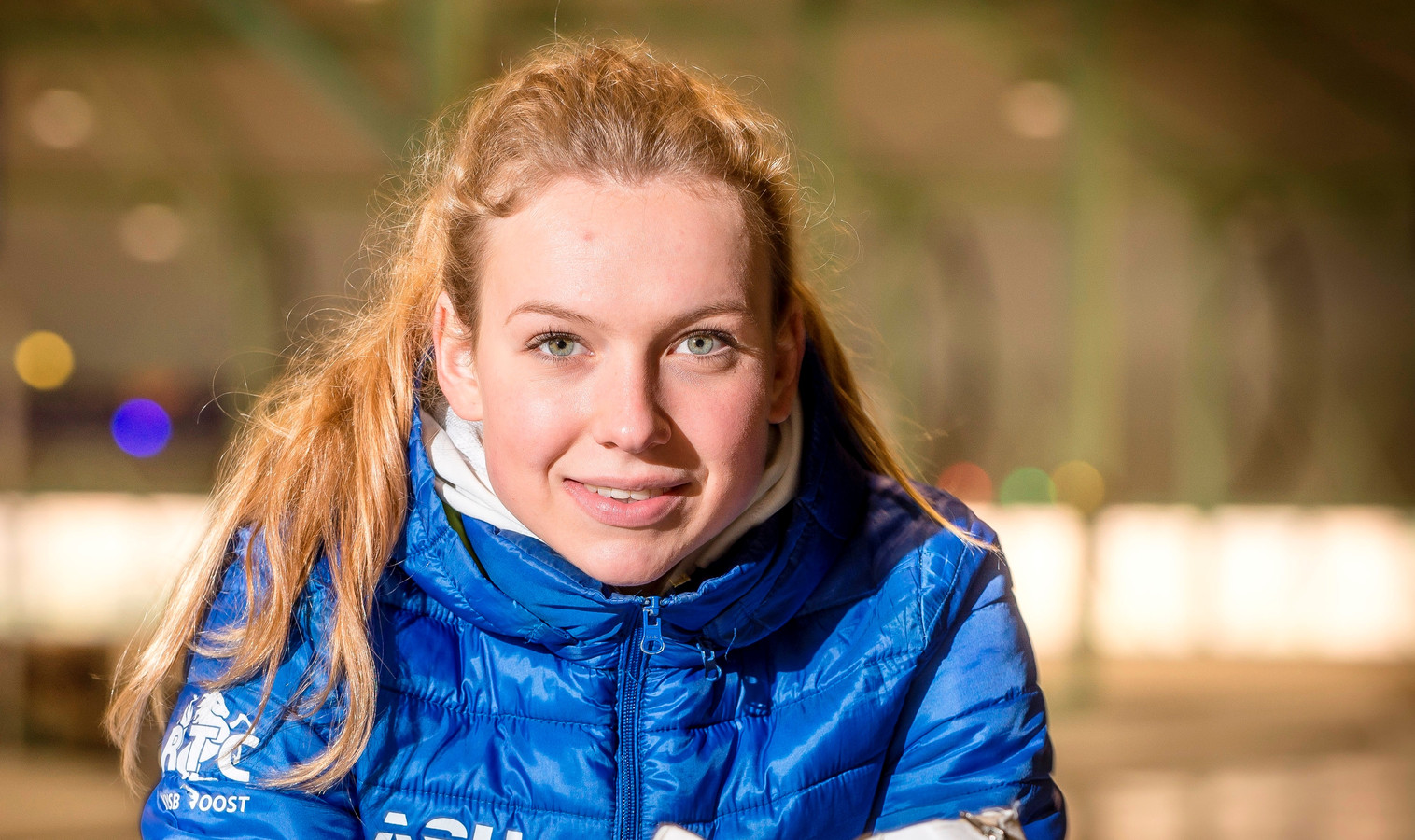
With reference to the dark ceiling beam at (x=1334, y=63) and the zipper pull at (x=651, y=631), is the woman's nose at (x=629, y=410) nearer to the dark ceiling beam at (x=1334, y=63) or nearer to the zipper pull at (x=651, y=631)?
the zipper pull at (x=651, y=631)

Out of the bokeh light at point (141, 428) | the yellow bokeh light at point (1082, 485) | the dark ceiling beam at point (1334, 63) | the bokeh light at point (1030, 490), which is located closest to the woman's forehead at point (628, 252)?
the yellow bokeh light at point (1082, 485)

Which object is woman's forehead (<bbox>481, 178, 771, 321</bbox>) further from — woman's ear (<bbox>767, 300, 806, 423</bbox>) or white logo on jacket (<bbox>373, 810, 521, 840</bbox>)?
white logo on jacket (<bbox>373, 810, 521, 840</bbox>)

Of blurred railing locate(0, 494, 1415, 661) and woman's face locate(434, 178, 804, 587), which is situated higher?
woman's face locate(434, 178, 804, 587)

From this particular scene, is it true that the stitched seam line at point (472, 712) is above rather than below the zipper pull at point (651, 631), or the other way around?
below

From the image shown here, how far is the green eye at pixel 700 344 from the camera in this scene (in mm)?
959

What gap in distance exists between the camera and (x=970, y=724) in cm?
109

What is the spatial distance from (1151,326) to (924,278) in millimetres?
1550

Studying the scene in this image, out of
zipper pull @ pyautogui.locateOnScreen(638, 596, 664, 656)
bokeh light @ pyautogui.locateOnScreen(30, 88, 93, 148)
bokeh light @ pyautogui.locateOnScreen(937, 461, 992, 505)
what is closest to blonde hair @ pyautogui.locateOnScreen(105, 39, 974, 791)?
zipper pull @ pyautogui.locateOnScreen(638, 596, 664, 656)

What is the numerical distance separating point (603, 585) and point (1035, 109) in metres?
6.89

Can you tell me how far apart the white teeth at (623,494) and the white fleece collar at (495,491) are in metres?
0.08

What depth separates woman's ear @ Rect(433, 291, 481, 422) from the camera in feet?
3.51

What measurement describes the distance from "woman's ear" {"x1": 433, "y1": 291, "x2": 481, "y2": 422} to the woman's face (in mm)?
54

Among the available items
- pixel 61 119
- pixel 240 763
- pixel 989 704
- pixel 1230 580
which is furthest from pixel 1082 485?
pixel 61 119

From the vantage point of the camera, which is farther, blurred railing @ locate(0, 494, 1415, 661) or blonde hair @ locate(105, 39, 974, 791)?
blurred railing @ locate(0, 494, 1415, 661)
